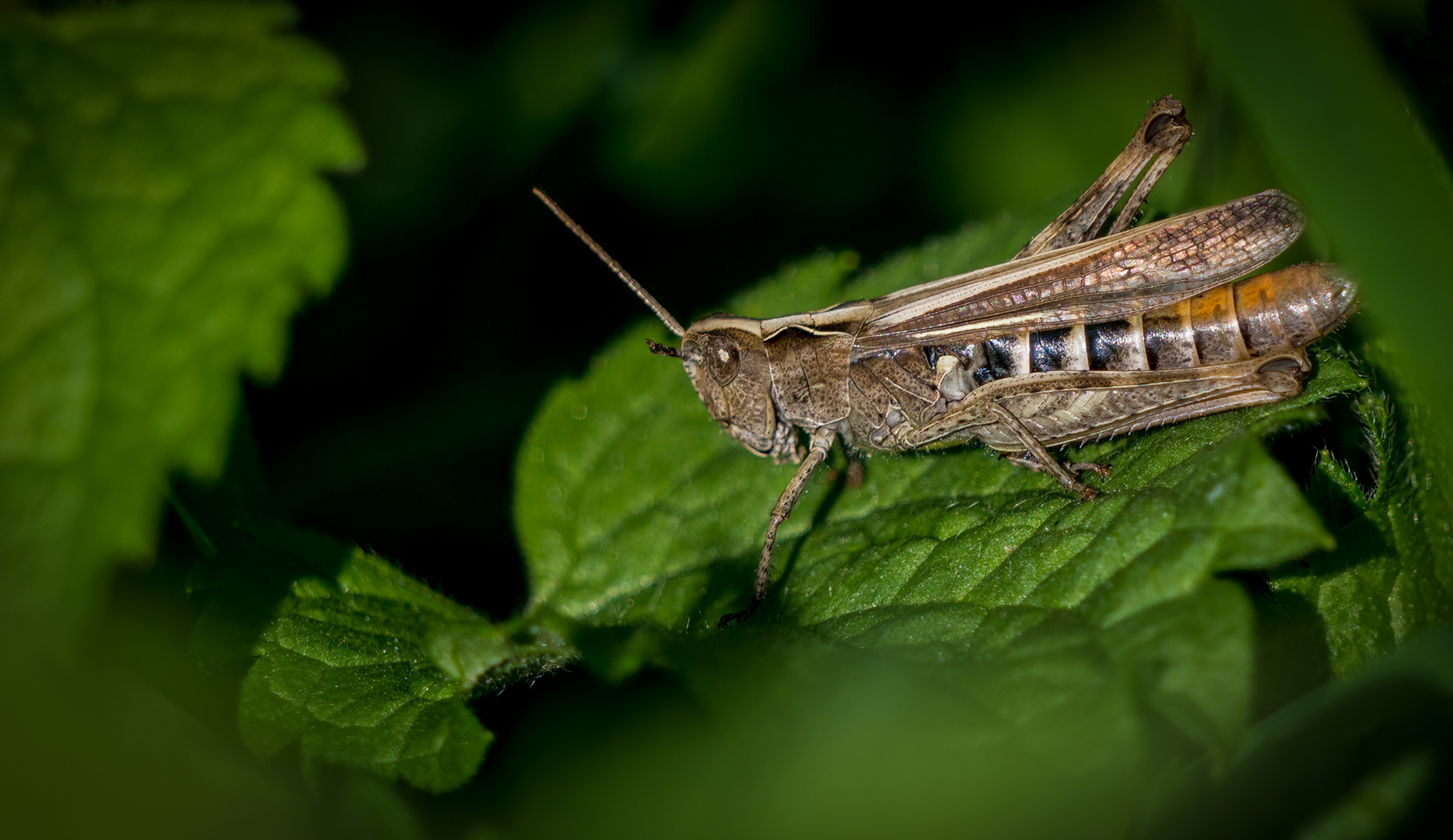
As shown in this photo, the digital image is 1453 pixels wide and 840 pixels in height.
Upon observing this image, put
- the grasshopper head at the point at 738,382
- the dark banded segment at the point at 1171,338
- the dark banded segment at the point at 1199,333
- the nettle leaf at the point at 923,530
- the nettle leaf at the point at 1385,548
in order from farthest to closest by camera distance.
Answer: the grasshopper head at the point at 738,382 < the dark banded segment at the point at 1171,338 < the dark banded segment at the point at 1199,333 < the nettle leaf at the point at 1385,548 < the nettle leaf at the point at 923,530

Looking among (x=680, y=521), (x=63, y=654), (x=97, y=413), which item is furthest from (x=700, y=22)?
(x=63, y=654)

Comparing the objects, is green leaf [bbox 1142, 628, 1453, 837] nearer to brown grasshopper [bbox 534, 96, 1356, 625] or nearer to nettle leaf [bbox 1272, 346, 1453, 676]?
nettle leaf [bbox 1272, 346, 1453, 676]

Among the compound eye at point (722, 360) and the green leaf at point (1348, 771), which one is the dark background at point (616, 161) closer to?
the compound eye at point (722, 360)

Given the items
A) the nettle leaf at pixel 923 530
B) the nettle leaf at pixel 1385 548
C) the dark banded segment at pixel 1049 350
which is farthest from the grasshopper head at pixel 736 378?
the nettle leaf at pixel 1385 548

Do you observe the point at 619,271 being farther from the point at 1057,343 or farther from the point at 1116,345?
the point at 1116,345

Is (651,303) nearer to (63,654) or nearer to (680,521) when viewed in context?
(680,521)

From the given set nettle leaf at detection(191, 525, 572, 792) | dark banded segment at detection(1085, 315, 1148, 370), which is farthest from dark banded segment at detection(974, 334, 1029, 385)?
nettle leaf at detection(191, 525, 572, 792)
